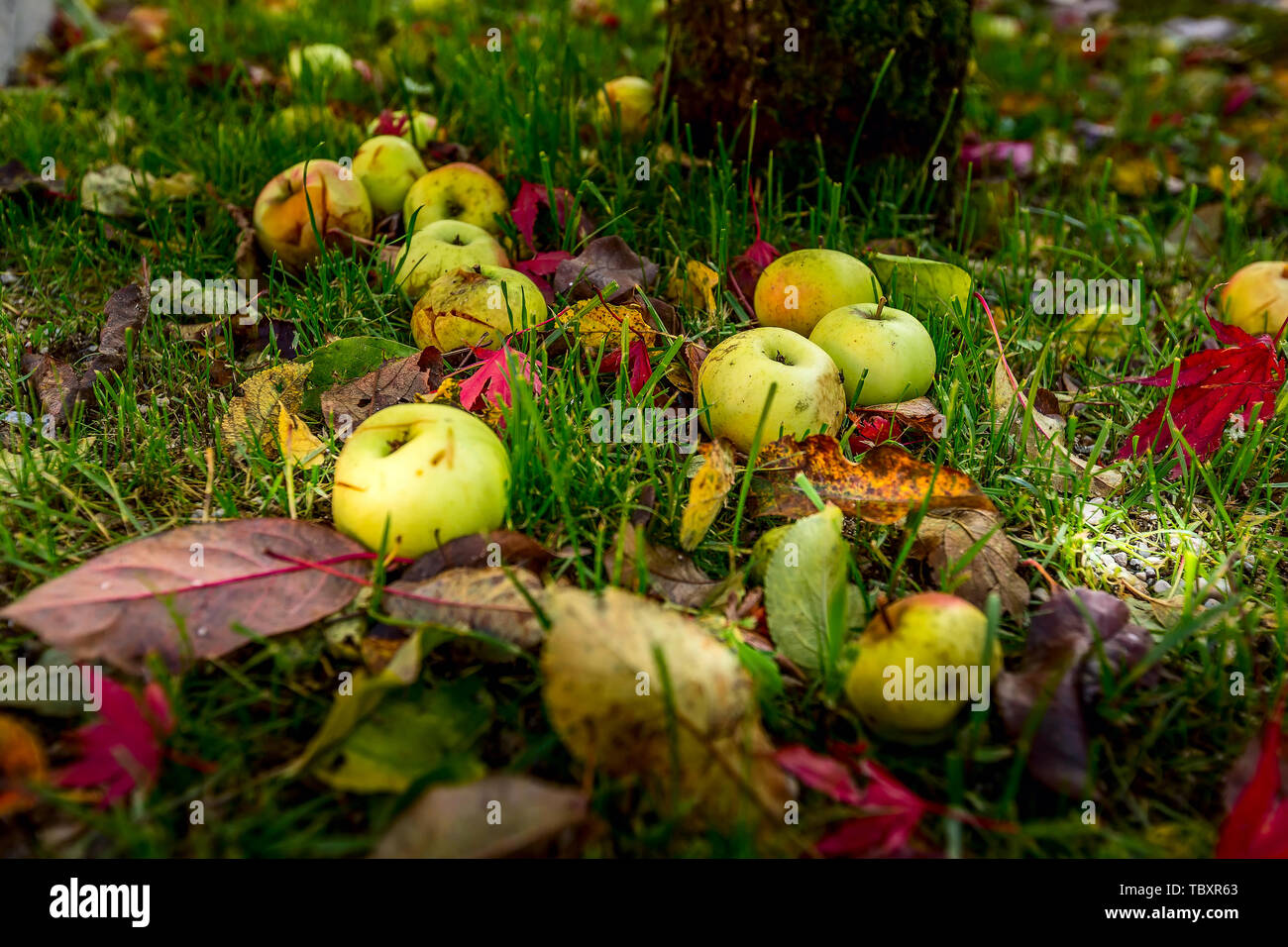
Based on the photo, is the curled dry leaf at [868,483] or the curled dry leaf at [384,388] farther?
the curled dry leaf at [384,388]

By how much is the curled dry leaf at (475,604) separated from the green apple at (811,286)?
1077mm

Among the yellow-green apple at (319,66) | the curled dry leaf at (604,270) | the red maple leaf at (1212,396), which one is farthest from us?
the yellow-green apple at (319,66)

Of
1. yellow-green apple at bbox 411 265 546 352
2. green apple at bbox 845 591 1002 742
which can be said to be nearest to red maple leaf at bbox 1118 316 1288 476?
green apple at bbox 845 591 1002 742

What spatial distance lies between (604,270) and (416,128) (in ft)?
3.48

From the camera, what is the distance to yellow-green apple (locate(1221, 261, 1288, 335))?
8.07 feet

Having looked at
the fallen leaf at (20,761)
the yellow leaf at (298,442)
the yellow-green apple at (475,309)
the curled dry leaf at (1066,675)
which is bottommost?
the fallen leaf at (20,761)

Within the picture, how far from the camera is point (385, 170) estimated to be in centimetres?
276

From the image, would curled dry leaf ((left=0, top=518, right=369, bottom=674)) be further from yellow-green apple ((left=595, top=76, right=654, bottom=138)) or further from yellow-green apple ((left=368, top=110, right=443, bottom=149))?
yellow-green apple ((left=595, top=76, right=654, bottom=138))

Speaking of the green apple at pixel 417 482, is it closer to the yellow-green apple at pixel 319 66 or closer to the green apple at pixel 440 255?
the green apple at pixel 440 255

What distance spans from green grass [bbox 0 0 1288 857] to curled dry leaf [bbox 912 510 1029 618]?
0.06 metres

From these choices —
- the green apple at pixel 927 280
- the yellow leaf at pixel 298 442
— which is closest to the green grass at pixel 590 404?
the yellow leaf at pixel 298 442

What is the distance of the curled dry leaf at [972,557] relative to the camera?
66.2 inches

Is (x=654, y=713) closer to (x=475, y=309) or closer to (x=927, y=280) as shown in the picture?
(x=475, y=309)

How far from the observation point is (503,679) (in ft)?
4.94
